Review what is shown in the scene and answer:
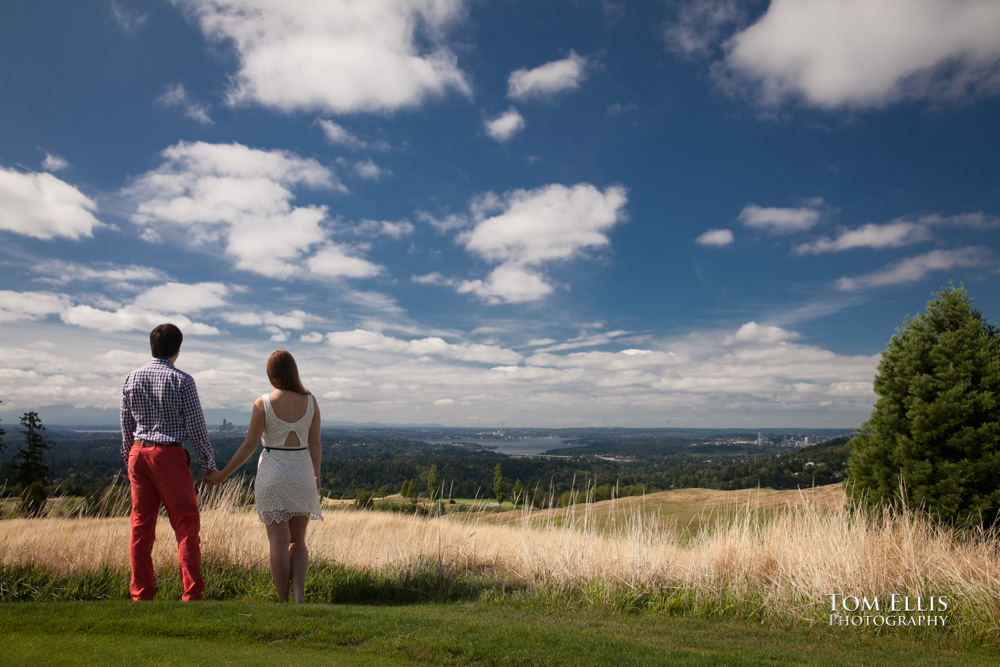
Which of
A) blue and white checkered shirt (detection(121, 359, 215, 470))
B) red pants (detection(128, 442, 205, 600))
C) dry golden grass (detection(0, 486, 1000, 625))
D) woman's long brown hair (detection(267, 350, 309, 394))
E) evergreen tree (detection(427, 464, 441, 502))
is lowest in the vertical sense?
evergreen tree (detection(427, 464, 441, 502))

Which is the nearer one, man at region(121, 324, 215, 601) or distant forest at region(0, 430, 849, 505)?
man at region(121, 324, 215, 601)

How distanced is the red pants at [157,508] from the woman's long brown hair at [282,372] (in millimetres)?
1009

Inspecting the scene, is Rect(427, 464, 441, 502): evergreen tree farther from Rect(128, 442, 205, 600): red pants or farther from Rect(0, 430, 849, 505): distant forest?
Rect(128, 442, 205, 600): red pants

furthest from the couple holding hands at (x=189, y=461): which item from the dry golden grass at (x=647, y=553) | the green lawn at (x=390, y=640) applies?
the dry golden grass at (x=647, y=553)

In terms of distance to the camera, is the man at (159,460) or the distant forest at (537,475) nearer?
the man at (159,460)

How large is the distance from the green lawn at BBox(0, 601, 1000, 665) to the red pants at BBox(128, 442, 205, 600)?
1.29 feet

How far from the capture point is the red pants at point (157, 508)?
180 inches

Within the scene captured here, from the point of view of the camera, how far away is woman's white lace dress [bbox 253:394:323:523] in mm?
4801

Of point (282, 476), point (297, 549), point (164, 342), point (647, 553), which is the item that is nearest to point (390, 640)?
point (297, 549)

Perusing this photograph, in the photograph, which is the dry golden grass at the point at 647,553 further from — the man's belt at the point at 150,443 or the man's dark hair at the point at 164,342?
the man's dark hair at the point at 164,342

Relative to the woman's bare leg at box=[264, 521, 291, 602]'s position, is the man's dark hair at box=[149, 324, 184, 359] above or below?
above

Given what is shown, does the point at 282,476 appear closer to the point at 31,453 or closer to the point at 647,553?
the point at 647,553

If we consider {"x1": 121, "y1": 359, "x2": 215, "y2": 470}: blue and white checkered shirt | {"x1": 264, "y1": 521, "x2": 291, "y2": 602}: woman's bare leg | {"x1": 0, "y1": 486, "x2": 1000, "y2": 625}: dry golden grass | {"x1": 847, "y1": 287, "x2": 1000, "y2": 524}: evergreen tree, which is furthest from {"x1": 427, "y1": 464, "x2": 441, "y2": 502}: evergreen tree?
{"x1": 847, "y1": 287, "x2": 1000, "y2": 524}: evergreen tree

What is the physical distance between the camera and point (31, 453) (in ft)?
100
